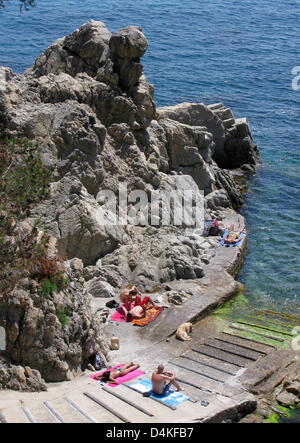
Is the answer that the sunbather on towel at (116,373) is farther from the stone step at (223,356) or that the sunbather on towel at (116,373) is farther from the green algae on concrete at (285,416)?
the green algae on concrete at (285,416)

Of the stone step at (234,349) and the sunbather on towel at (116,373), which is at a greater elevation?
the sunbather on towel at (116,373)

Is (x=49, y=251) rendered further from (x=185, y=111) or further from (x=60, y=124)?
(x=185, y=111)

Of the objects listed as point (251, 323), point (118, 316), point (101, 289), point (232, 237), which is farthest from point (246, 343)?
point (232, 237)

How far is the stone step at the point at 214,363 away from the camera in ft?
90.9

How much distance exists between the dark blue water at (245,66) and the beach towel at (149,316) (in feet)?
18.6

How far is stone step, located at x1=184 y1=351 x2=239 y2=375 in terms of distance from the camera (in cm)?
2770

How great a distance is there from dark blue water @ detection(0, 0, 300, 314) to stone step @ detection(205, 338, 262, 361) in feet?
18.0

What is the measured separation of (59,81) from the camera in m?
37.0

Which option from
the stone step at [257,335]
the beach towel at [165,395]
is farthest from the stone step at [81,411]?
the stone step at [257,335]

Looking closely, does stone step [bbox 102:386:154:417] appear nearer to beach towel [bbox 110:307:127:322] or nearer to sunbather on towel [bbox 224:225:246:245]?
beach towel [bbox 110:307:127:322]

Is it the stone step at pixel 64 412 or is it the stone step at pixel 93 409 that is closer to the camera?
the stone step at pixel 64 412
